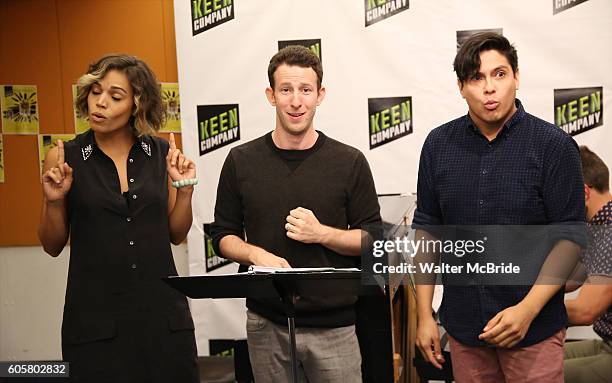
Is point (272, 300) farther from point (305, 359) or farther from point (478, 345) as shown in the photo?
point (478, 345)

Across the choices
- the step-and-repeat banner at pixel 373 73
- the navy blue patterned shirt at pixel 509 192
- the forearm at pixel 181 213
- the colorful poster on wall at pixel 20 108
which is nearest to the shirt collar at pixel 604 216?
the step-and-repeat banner at pixel 373 73

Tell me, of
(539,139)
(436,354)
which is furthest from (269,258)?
(539,139)

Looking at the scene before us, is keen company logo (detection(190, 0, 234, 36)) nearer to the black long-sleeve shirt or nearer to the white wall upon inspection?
the white wall

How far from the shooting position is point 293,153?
2.76 m

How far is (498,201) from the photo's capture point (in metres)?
2.24

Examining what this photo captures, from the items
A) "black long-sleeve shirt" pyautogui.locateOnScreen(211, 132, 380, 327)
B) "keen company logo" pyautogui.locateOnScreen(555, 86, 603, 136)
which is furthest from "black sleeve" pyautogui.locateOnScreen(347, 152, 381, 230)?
"keen company logo" pyautogui.locateOnScreen(555, 86, 603, 136)

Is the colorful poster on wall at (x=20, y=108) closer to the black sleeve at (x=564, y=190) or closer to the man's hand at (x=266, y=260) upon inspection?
the man's hand at (x=266, y=260)

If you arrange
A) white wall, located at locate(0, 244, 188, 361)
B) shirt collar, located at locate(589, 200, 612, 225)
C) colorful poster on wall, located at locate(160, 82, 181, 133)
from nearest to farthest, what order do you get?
shirt collar, located at locate(589, 200, 612, 225) < colorful poster on wall, located at locate(160, 82, 181, 133) < white wall, located at locate(0, 244, 188, 361)

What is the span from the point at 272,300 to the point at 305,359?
0.24 metres

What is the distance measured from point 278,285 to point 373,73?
7.31 feet

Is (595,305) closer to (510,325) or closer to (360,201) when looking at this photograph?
(510,325)

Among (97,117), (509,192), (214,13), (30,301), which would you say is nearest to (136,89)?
(97,117)

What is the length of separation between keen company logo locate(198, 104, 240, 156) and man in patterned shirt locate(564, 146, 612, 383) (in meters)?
1.86

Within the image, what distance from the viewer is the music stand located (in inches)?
85.0
